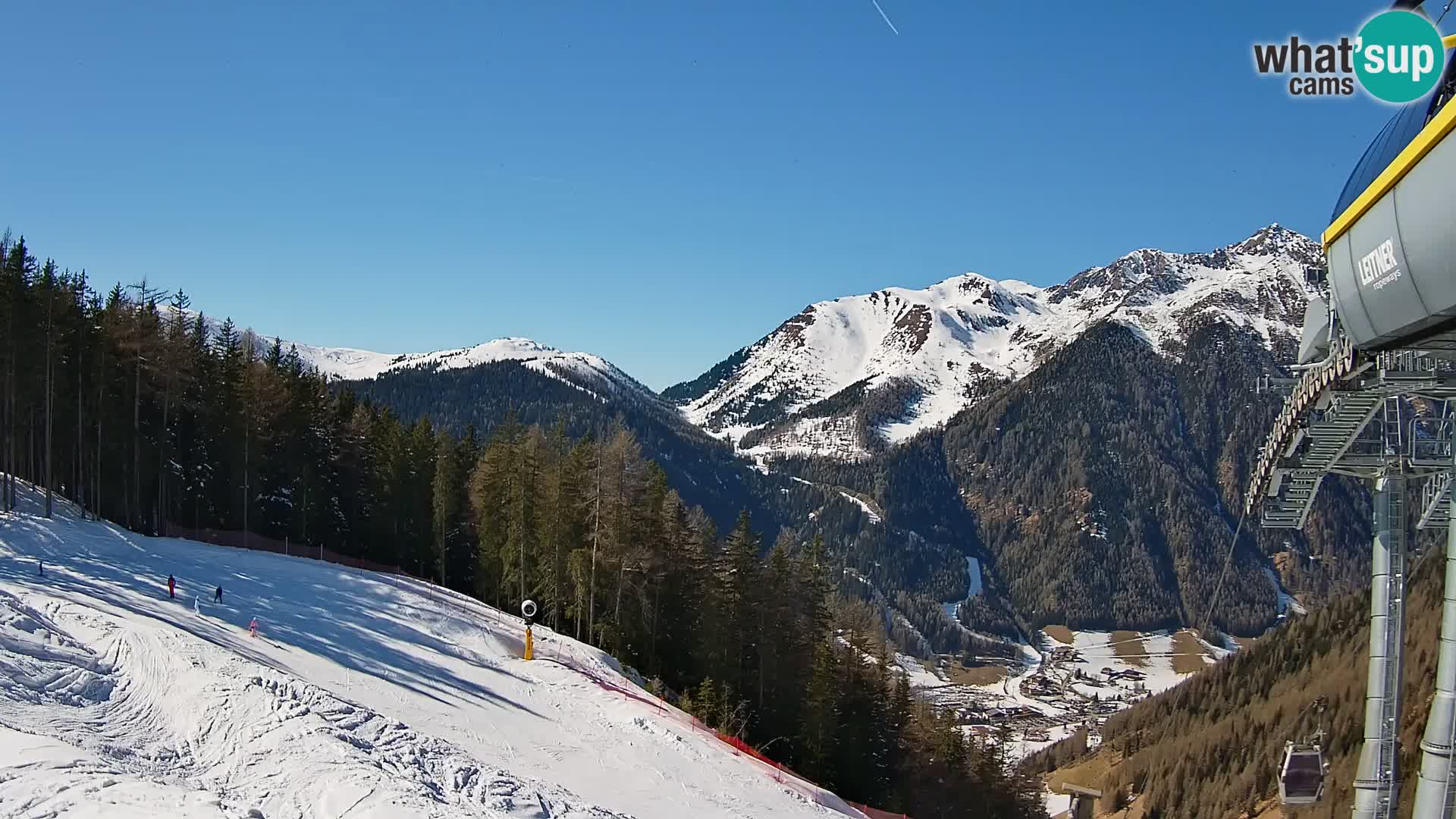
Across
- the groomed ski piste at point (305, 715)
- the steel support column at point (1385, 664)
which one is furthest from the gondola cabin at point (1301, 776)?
the groomed ski piste at point (305, 715)

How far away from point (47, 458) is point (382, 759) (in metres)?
30.2

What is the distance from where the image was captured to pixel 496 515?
4200 centimetres

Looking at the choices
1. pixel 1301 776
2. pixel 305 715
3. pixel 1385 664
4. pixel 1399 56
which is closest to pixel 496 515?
pixel 305 715

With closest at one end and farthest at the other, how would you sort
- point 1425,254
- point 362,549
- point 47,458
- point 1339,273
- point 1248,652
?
point 1425,254 < point 1339,273 < point 47,458 < point 362,549 < point 1248,652

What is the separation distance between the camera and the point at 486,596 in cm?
4431

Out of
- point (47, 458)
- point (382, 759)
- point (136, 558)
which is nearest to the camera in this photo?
point (382, 759)

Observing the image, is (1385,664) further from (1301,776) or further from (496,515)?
(496,515)

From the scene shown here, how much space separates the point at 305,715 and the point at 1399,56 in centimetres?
1801

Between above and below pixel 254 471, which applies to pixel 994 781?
below

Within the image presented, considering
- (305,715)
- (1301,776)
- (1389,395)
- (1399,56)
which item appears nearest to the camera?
(1399,56)

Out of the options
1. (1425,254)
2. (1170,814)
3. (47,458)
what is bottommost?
(1170,814)

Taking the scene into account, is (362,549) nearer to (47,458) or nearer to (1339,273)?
(47,458)

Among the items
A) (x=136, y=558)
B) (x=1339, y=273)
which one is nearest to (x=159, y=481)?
(x=136, y=558)

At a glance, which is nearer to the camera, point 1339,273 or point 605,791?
point 1339,273
